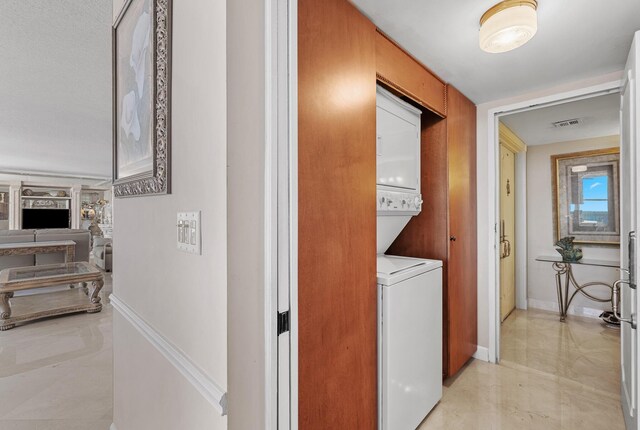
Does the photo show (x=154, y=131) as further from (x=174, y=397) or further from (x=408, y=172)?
(x=408, y=172)

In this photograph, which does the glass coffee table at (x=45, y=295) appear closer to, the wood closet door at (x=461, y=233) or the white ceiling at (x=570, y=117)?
the wood closet door at (x=461, y=233)

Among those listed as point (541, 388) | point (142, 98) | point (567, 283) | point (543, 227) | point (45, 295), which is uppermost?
point (142, 98)

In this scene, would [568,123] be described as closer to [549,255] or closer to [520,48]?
[549,255]

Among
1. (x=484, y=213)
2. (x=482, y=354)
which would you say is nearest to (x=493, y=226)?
(x=484, y=213)

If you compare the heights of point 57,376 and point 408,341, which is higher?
point 408,341

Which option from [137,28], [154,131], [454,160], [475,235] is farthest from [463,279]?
[137,28]

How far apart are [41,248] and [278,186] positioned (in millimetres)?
5609

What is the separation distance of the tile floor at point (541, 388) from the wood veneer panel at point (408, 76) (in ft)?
6.37

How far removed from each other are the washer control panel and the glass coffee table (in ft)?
12.5

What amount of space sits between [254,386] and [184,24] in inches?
45.3

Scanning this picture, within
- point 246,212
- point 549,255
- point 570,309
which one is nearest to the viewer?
point 246,212

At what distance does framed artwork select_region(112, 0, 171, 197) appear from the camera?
112cm

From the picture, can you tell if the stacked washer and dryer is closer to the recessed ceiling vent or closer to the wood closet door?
the wood closet door

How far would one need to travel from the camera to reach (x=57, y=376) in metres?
2.38
